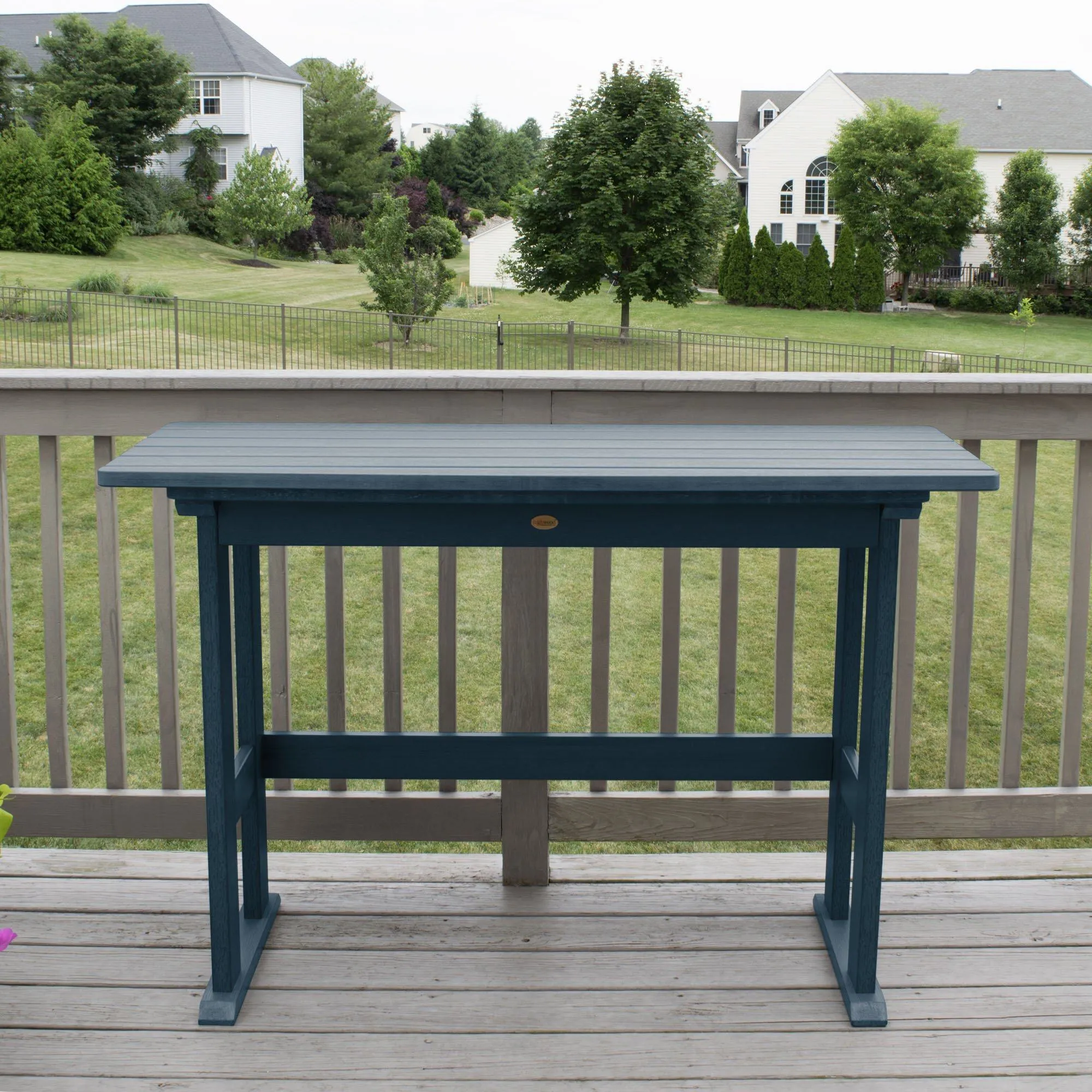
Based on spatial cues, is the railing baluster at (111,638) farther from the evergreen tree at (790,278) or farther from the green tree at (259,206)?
the green tree at (259,206)

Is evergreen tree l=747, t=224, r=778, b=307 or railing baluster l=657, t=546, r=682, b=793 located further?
evergreen tree l=747, t=224, r=778, b=307

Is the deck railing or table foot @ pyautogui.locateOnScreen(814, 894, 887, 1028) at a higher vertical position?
the deck railing

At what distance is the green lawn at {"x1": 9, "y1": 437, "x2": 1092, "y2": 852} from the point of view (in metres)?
5.14

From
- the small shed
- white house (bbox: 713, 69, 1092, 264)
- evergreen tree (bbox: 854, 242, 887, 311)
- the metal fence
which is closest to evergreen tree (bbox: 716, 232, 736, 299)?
evergreen tree (bbox: 854, 242, 887, 311)

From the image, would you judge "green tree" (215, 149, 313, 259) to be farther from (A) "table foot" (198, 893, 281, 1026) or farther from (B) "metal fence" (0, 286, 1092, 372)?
(A) "table foot" (198, 893, 281, 1026)

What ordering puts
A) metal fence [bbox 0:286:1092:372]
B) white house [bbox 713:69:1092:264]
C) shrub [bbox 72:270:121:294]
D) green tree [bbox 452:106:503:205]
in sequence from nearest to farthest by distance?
1. metal fence [bbox 0:286:1092:372]
2. shrub [bbox 72:270:121:294]
3. white house [bbox 713:69:1092:264]
4. green tree [bbox 452:106:503:205]

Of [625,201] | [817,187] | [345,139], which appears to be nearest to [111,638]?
[625,201]

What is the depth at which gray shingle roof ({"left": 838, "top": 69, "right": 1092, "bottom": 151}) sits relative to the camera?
1708 inches

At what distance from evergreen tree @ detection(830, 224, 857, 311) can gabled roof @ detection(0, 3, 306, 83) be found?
2454 cm

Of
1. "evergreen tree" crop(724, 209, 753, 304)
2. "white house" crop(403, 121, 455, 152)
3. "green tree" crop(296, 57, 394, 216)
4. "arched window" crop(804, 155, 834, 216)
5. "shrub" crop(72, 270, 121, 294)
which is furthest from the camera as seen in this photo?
"white house" crop(403, 121, 455, 152)

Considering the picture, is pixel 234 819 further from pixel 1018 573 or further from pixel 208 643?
pixel 1018 573

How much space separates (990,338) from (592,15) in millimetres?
60440

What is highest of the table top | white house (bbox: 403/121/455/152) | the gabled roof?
white house (bbox: 403/121/455/152)

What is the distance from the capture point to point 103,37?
132ft
